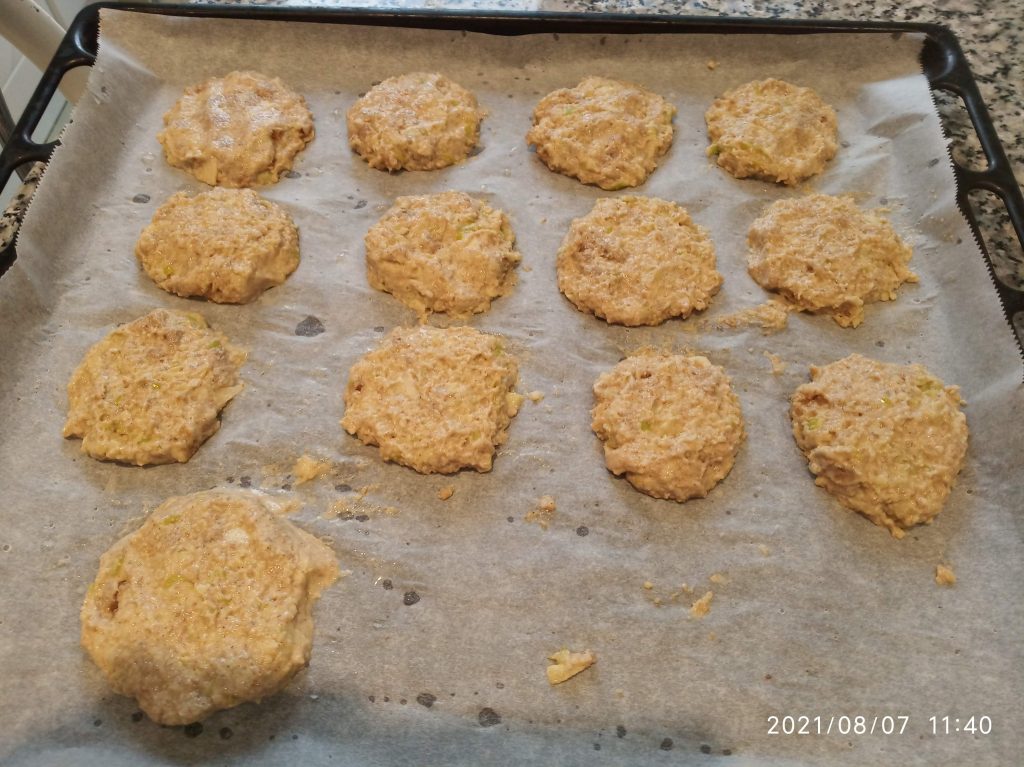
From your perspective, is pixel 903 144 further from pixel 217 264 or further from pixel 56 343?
pixel 56 343

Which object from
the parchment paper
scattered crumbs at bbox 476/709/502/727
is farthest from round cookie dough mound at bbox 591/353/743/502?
scattered crumbs at bbox 476/709/502/727

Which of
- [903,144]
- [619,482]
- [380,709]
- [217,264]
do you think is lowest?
[380,709]

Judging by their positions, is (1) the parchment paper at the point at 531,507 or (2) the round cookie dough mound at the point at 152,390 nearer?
(1) the parchment paper at the point at 531,507

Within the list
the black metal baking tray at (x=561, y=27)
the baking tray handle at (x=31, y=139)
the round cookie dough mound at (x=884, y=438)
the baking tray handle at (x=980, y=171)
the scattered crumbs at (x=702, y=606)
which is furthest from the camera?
the black metal baking tray at (x=561, y=27)

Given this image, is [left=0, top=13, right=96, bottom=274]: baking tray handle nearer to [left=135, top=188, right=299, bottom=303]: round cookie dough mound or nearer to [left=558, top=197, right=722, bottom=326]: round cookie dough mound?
[left=135, top=188, right=299, bottom=303]: round cookie dough mound

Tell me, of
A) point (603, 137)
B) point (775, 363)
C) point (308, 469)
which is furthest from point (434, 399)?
point (603, 137)

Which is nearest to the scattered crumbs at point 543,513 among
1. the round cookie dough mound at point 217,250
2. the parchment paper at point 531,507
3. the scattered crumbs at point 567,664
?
the parchment paper at point 531,507

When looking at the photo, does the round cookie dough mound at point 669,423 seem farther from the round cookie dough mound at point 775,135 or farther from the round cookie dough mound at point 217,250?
the round cookie dough mound at point 217,250

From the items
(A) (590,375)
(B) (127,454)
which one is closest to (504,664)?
(A) (590,375)
